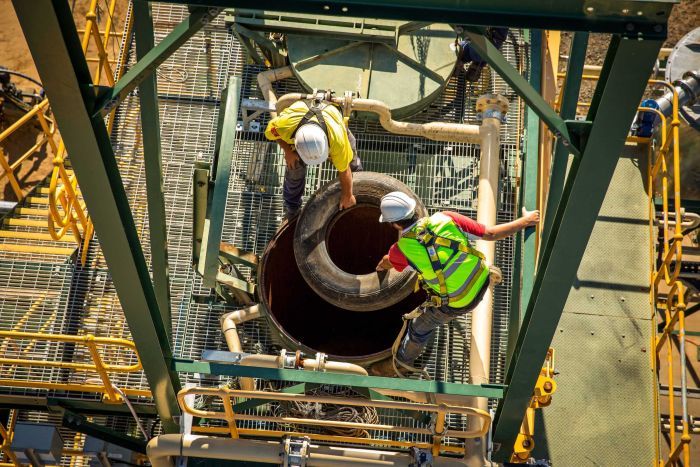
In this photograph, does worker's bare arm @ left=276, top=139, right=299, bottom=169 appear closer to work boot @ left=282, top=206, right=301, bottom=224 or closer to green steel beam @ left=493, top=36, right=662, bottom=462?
work boot @ left=282, top=206, right=301, bottom=224

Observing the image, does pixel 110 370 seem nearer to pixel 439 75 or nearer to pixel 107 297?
pixel 107 297

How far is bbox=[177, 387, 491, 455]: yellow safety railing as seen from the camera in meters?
7.48

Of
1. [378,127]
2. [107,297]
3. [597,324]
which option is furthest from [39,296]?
[597,324]

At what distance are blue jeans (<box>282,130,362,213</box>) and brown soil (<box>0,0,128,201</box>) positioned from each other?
23.6ft

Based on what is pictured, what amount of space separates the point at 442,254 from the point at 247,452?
2.45 metres

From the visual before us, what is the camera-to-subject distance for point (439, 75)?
1003cm

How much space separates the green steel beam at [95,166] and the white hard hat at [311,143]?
6.37ft

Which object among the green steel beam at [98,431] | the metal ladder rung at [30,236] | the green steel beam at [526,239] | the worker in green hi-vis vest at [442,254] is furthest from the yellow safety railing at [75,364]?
the green steel beam at [526,239]

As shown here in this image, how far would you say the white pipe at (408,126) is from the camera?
373 inches

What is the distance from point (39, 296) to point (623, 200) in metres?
7.26

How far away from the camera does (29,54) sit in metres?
17.5

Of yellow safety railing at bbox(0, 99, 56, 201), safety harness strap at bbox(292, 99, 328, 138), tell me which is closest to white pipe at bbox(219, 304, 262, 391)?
safety harness strap at bbox(292, 99, 328, 138)

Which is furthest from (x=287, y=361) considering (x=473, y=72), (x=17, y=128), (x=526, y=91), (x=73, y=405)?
(x=17, y=128)

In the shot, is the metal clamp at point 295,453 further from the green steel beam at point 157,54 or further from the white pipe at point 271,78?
the white pipe at point 271,78
